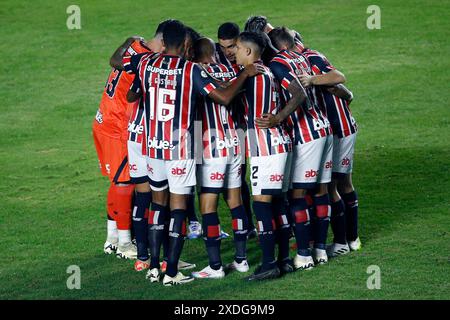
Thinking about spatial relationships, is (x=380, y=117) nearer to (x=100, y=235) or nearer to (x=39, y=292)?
(x=100, y=235)

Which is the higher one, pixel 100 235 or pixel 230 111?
pixel 230 111

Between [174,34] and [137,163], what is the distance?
136 cm

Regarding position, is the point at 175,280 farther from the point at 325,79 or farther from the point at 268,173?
the point at 325,79

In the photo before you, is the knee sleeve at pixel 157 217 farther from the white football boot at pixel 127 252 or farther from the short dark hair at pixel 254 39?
the short dark hair at pixel 254 39

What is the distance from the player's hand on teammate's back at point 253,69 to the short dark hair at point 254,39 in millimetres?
144

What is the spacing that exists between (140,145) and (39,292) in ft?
5.31

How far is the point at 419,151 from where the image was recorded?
13.3 m

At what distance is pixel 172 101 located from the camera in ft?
28.6

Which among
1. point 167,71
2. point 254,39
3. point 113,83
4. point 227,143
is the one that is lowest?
point 227,143

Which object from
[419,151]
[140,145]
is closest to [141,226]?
[140,145]

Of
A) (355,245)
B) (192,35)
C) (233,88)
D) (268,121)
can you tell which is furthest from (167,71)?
(355,245)

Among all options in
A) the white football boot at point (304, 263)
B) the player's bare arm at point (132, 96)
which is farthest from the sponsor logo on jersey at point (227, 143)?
the white football boot at point (304, 263)

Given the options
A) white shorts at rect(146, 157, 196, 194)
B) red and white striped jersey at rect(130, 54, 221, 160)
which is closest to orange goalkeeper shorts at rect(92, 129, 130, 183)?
white shorts at rect(146, 157, 196, 194)

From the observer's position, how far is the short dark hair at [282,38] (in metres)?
9.21
